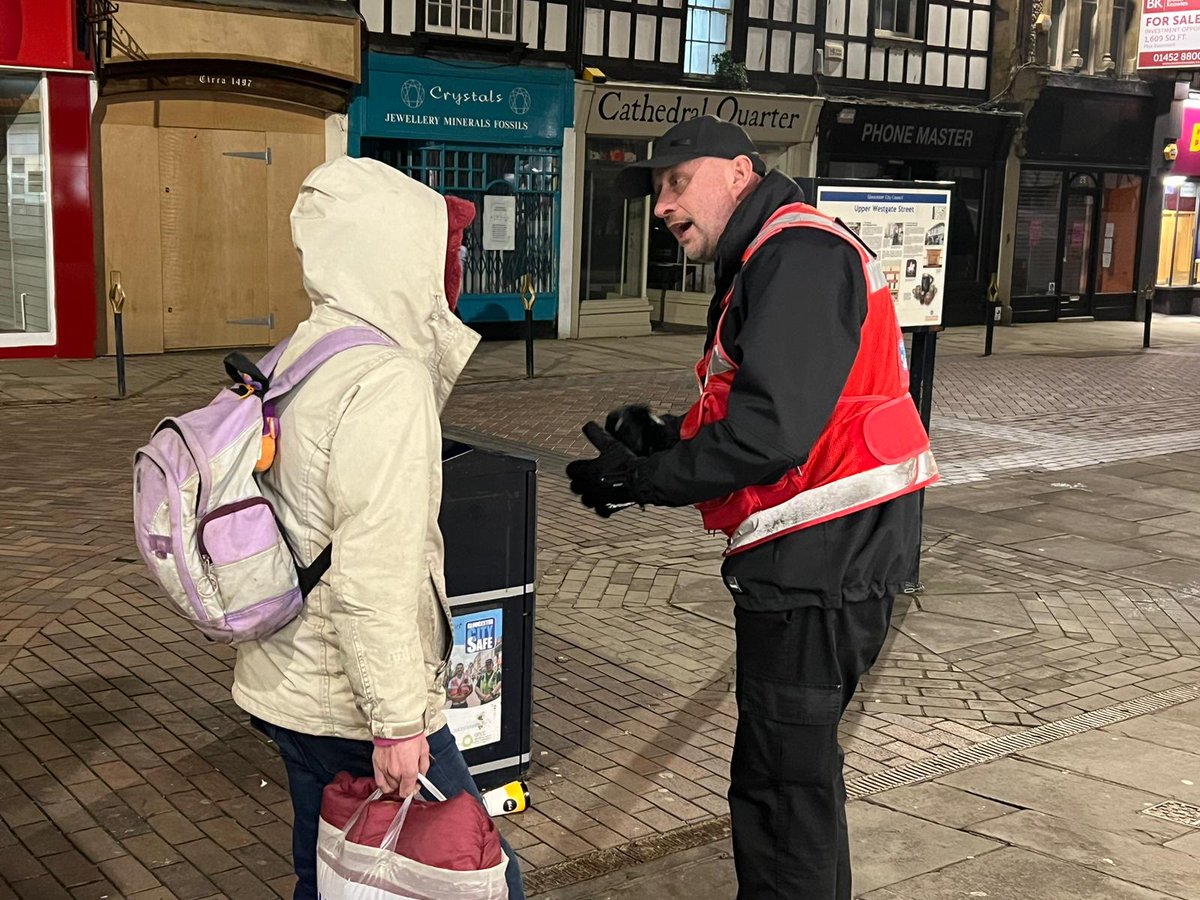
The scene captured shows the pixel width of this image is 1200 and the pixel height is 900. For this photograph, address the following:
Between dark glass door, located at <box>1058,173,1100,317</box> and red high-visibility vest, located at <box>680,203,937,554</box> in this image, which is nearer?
red high-visibility vest, located at <box>680,203,937,554</box>

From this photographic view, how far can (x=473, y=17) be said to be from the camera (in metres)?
17.5

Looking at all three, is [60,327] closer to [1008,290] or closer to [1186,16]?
[1008,290]

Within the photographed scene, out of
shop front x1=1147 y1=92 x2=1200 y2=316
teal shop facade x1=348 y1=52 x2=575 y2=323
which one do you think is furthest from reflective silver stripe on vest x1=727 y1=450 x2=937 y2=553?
shop front x1=1147 y1=92 x2=1200 y2=316

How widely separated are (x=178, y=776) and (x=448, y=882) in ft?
8.08

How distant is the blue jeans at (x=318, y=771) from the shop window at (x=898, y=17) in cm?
2100

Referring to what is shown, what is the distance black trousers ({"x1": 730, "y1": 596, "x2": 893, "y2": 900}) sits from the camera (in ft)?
10.1

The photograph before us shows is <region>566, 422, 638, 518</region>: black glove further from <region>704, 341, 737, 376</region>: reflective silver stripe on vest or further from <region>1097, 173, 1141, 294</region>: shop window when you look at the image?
<region>1097, 173, 1141, 294</region>: shop window

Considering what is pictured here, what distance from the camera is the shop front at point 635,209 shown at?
18.6 metres

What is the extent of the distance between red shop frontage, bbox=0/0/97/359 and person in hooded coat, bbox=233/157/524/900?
13185 mm

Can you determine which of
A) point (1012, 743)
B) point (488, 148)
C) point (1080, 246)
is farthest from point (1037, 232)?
point (1012, 743)

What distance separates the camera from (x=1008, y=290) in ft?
77.7

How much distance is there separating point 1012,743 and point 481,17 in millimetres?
14310

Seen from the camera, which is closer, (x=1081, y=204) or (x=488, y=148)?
(x=488, y=148)

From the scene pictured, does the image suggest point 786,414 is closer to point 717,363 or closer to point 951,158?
point 717,363
